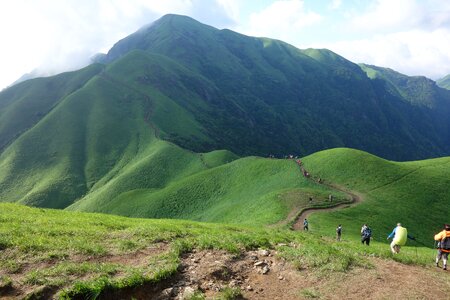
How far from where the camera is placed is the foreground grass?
49.0 feet

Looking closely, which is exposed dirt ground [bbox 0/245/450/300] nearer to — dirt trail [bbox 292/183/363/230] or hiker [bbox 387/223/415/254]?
hiker [bbox 387/223/415/254]

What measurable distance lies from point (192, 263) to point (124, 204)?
7960 centimetres

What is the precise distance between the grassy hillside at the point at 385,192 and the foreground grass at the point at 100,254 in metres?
28.0

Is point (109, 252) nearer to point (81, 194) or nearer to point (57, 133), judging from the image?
point (81, 194)

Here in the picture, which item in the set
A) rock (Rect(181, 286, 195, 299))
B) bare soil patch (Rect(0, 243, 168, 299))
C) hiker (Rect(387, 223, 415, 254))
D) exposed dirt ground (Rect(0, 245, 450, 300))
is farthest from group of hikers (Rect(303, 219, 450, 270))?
rock (Rect(181, 286, 195, 299))

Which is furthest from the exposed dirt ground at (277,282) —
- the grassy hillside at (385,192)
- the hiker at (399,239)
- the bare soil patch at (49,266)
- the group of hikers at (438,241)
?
the grassy hillside at (385,192)

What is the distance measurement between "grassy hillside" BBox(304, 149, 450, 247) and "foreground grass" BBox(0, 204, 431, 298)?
27984 mm

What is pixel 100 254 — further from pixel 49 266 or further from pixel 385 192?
pixel 385 192

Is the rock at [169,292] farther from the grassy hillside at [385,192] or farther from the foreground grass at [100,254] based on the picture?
the grassy hillside at [385,192]

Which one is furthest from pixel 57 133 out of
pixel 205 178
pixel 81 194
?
pixel 205 178

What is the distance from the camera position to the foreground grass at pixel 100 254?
14.9 meters

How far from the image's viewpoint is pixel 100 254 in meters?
18.4

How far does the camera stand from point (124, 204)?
93.2 m

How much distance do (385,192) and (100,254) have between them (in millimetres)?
Result: 59584
